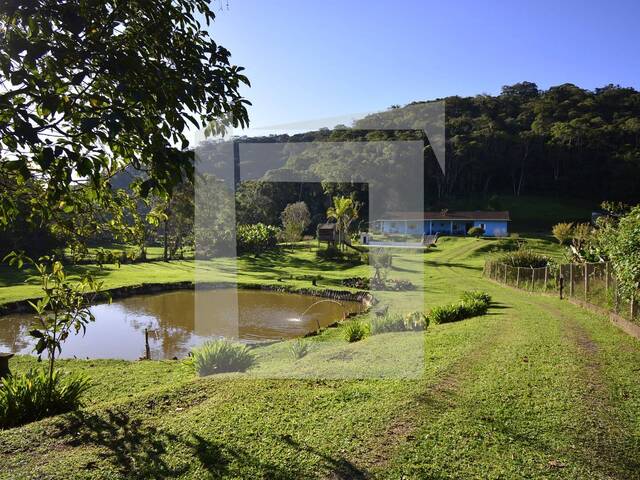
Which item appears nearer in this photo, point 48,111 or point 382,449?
point 48,111

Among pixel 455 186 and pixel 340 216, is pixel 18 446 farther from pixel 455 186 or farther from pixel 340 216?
pixel 455 186

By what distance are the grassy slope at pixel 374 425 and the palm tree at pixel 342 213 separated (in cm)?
1849

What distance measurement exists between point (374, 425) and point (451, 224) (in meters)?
39.8

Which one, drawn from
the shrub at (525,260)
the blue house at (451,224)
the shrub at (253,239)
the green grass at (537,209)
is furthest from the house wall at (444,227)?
the shrub at (525,260)

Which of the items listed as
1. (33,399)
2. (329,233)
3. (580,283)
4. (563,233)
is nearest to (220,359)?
(33,399)

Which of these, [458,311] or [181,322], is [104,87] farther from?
[181,322]

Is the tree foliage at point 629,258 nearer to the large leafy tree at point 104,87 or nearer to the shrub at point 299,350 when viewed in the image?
the shrub at point 299,350

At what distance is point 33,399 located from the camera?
15.4ft

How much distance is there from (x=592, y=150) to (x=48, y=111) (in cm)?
6181

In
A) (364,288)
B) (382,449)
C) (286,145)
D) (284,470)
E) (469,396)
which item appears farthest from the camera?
(364,288)

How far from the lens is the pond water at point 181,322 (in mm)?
10352

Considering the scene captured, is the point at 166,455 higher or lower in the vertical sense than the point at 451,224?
lower

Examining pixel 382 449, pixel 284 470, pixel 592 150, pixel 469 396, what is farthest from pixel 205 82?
pixel 592 150

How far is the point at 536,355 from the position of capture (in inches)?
239
